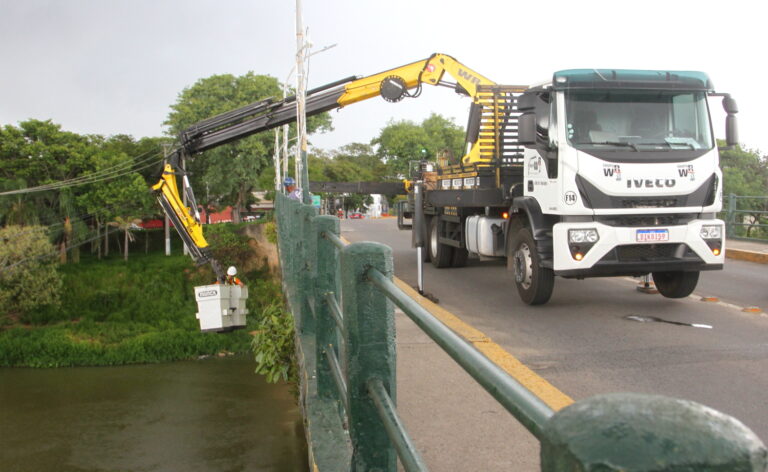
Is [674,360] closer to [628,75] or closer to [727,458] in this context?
[628,75]

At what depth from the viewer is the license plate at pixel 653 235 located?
27.6ft

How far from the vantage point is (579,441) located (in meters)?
0.91

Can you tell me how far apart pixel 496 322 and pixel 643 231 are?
201 centimetres

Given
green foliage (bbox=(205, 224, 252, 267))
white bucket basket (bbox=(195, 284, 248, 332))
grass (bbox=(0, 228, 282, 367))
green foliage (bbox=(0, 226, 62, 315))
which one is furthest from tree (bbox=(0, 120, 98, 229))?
white bucket basket (bbox=(195, 284, 248, 332))

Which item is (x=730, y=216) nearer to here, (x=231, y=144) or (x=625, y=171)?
(x=625, y=171)

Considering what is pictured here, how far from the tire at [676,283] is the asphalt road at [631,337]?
0.48 feet

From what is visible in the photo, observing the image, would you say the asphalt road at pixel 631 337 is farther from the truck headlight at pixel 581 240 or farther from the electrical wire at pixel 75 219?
the electrical wire at pixel 75 219

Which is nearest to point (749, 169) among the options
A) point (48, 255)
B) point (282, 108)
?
point (282, 108)

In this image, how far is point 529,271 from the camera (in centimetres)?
933

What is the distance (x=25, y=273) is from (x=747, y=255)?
39971mm

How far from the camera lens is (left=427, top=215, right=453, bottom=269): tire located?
1391 centimetres

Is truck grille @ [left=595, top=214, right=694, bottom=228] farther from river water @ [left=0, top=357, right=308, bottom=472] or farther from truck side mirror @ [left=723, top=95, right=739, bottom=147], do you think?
river water @ [left=0, top=357, right=308, bottom=472]

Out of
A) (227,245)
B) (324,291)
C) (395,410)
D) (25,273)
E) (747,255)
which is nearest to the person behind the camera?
(395,410)

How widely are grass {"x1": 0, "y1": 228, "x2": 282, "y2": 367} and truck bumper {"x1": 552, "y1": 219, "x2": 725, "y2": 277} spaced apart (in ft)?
87.1
